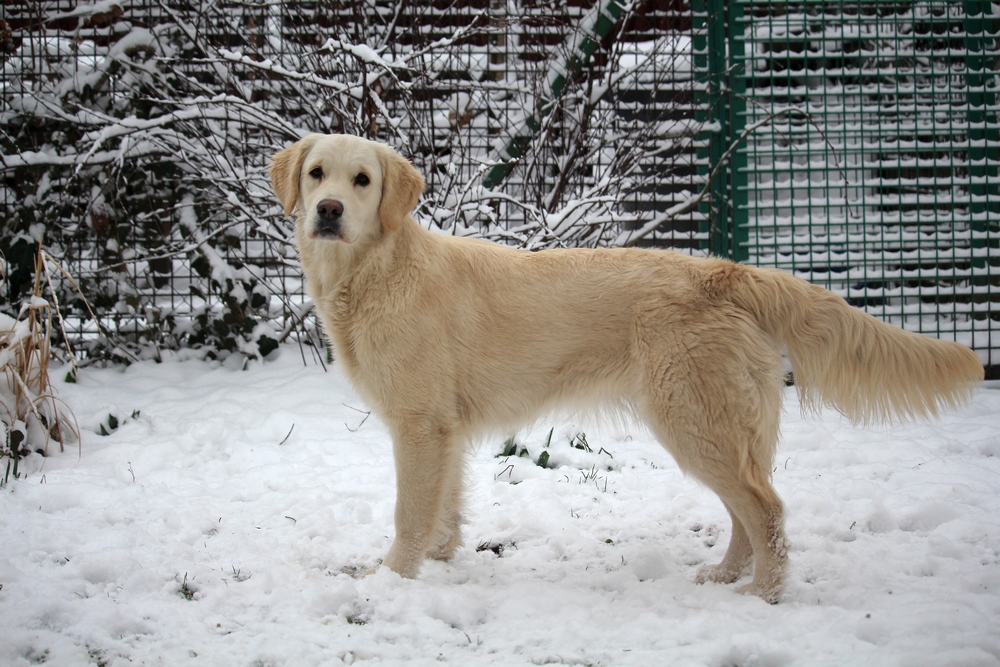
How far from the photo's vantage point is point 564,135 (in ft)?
18.7

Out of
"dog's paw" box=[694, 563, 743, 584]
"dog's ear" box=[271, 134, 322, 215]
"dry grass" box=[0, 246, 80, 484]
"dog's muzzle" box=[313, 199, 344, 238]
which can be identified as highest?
"dog's ear" box=[271, 134, 322, 215]

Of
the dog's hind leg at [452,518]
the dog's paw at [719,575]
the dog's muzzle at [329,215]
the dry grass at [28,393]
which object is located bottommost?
the dog's paw at [719,575]

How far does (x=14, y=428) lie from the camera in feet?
11.8

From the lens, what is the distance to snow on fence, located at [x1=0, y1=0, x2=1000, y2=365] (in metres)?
5.55

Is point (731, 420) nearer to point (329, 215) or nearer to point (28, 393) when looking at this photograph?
point (329, 215)

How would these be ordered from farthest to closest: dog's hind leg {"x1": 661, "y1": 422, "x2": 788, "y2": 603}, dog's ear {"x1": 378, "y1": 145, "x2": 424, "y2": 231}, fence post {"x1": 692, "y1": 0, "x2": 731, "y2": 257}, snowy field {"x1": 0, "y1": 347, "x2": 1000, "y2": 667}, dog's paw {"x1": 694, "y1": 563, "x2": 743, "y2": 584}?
1. fence post {"x1": 692, "y1": 0, "x2": 731, "y2": 257}
2. dog's ear {"x1": 378, "y1": 145, "x2": 424, "y2": 231}
3. dog's paw {"x1": 694, "y1": 563, "x2": 743, "y2": 584}
4. dog's hind leg {"x1": 661, "y1": 422, "x2": 788, "y2": 603}
5. snowy field {"x1": 0, "y1": 347, "x2": 1000, "y2": 667}

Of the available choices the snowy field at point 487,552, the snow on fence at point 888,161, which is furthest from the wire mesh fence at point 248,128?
the snowy field at point 487,552

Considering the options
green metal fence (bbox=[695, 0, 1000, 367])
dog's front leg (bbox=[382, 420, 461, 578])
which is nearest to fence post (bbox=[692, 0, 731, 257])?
green metal fence (bbox=[695, 0, 1000, 367])

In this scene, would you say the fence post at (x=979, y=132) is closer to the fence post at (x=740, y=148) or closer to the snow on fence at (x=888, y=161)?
the snow on fence at (x=888, y=161)

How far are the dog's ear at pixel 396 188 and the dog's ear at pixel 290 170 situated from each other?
31cm

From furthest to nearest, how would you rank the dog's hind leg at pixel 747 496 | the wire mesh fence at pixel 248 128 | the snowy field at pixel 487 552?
the wire mesh fence at pixel 248 128 < the dog's hind leg at pixel 747 496 < the snowy field at pixel 487 552

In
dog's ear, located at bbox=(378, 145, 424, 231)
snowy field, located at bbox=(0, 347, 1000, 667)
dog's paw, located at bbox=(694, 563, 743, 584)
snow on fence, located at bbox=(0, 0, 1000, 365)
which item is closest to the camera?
snowy field, located at bbox=(0, 347, 1000, 667)

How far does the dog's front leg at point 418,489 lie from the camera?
2.79 metres

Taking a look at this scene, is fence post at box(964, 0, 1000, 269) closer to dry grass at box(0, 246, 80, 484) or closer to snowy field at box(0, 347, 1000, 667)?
snowy field at box(0, 347, 1000, 667)
